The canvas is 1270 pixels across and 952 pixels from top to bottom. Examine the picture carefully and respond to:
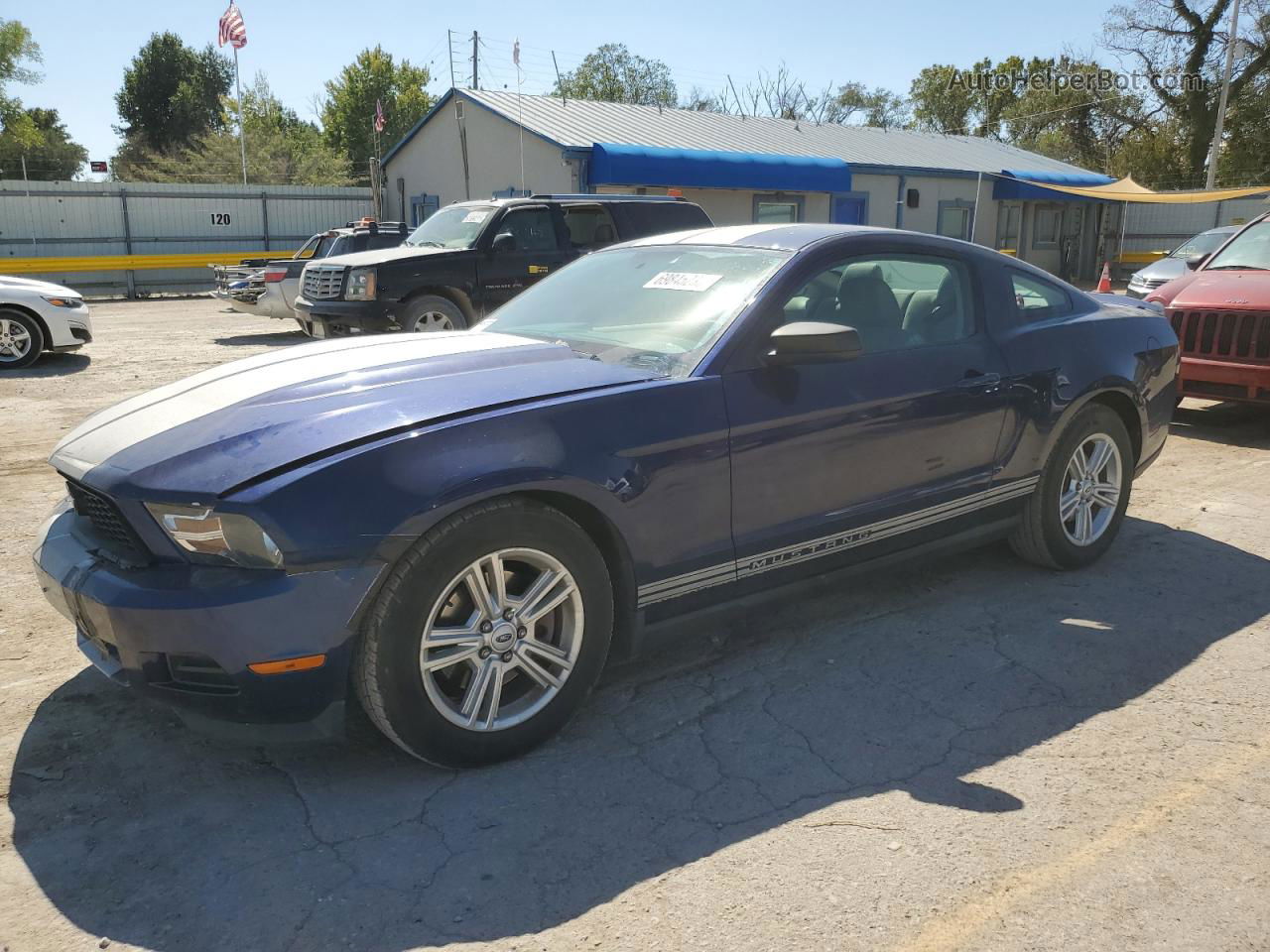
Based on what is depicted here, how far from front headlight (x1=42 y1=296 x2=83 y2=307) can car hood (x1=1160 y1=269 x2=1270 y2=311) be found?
449 inches

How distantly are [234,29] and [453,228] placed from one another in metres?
24.4

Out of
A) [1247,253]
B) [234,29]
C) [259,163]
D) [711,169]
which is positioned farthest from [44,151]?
[1247,253]

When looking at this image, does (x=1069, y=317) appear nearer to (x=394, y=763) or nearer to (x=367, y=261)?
(x=394, y=763)

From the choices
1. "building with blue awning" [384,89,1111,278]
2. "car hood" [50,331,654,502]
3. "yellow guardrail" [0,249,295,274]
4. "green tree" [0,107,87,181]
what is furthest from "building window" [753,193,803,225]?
"green tree" [0,107,87,181]

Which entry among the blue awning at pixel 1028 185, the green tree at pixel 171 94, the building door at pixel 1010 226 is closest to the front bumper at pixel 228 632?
the blue awning at pixel 1028 185

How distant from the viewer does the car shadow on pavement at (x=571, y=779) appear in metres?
2.38

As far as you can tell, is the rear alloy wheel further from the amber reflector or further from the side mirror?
the side mirror

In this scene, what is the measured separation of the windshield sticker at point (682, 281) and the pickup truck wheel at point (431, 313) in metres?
7.06

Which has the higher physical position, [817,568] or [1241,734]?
[817,568]

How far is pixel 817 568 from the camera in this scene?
142 inches

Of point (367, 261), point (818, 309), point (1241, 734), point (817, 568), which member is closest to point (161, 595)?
point (817, 568)

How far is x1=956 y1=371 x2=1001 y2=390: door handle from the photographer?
3.97m

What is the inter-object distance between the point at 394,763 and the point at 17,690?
1515mm

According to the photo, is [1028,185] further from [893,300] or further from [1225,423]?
[893,300]
